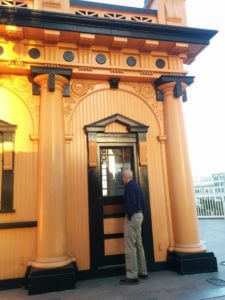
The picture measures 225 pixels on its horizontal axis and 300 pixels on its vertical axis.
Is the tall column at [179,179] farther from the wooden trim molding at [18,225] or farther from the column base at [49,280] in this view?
the wooden trim molding at [18,225]

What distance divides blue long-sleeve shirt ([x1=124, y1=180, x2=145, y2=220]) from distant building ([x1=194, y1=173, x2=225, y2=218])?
729 cm

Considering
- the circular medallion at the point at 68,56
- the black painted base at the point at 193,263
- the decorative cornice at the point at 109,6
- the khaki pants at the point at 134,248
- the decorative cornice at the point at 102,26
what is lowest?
the black painted base at the point at 193,263

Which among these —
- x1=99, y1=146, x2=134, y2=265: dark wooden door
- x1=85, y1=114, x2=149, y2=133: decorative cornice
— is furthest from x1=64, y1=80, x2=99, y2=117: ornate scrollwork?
x1=99, y1=146, x2=134, y2=265: dark wooden door

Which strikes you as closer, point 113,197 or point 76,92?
point 113,197

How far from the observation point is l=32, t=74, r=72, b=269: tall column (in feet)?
13.9

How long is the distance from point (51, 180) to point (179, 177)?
97.0 inches

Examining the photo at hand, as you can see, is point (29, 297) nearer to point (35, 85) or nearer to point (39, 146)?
point (39, 146)

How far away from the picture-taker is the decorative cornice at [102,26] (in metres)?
4.49

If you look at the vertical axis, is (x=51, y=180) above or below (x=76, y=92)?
below

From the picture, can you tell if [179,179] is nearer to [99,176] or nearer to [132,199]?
[132,199]

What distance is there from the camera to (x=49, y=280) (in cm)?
400

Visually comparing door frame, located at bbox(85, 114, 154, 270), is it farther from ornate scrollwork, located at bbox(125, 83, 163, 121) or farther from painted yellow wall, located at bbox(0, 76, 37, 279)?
painted yellow wall, located at bbox(0, 76, 37, 279)


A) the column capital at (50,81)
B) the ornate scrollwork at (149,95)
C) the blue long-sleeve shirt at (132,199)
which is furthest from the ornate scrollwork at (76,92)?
the blue long-sleeve shirt at (132,199)

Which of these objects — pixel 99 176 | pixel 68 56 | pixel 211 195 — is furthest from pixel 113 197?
pixel 211 195
